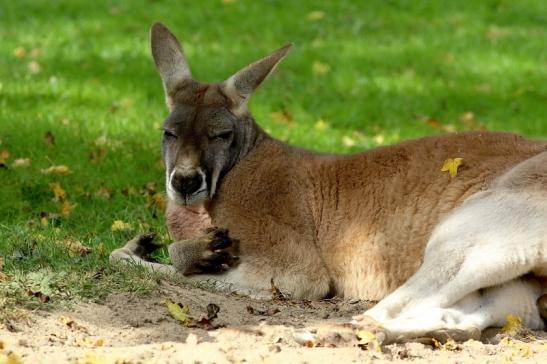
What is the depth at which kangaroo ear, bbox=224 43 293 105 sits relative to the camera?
20.8 feet

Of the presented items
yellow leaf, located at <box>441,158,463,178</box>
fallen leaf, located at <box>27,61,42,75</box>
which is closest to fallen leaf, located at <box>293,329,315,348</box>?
yellow leaf, located at <box>441,158,463,178</box>

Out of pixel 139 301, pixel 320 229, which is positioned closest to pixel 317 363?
pixel 139 301

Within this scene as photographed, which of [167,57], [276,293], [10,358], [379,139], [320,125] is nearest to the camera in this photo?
[10,358]

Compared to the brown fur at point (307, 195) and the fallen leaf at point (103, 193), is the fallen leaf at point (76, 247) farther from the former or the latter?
the fallen leaf at point (103, 193)

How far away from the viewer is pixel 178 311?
5000 millimetres

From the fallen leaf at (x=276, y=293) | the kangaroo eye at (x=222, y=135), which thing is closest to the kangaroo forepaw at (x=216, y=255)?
the fallen leaf at (x=276, y=293)

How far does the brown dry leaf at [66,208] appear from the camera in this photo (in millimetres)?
7309

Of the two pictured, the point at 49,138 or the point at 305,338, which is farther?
the point at 49,138

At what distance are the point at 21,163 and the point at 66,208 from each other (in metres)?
0.92

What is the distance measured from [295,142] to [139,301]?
425 centimetres

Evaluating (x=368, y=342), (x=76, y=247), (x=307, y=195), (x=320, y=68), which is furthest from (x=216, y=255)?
(x=320, y=68)

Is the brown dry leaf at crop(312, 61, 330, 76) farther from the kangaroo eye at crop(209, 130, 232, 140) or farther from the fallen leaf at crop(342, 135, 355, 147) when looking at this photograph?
the kangaroo eye at crop(209, 130, 232, 140)

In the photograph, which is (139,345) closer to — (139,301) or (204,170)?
(139,301)

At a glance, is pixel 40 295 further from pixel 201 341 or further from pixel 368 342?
pixel 368 342
